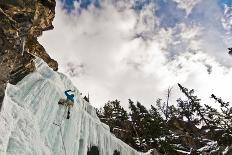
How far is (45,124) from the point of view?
13086 mm

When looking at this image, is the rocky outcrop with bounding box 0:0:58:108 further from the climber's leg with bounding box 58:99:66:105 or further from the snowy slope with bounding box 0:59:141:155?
the climber's leg with bounding box 58:99:66:105

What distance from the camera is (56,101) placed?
15219mm

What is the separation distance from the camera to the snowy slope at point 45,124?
31.1ft

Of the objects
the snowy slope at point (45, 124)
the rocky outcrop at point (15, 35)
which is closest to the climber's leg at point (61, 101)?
the snowy slope at point (45, 124)

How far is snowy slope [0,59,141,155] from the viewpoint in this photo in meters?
9.48

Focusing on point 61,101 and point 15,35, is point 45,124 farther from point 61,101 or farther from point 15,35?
point 15,35

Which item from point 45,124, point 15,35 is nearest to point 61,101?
point 45,124

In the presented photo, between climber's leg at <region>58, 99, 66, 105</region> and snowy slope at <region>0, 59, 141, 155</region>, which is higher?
climber's leg at <region>58, 99, 66, 105</region>

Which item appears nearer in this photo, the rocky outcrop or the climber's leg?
the rocky outcrop

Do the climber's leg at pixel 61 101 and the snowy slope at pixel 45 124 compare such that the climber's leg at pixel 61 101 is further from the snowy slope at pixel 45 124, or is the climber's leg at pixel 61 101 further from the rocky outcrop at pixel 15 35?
the rocky outcrop at pixel 15 35

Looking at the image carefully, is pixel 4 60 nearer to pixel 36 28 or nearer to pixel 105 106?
pixel 36 28

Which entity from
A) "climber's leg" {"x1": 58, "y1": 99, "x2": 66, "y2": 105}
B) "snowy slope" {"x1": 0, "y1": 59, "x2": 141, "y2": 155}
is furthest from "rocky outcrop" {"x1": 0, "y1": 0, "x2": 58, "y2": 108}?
"climber's leg" {"x1": 58, "y1": 99, "x2": 66, "y2": 105}

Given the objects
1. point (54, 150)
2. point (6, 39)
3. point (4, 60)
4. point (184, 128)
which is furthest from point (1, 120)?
point (184, 128)

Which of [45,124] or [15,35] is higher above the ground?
[15,35]
